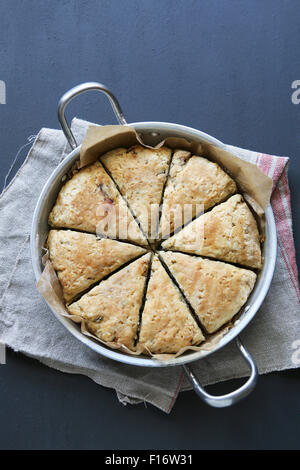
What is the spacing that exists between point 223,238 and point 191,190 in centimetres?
36

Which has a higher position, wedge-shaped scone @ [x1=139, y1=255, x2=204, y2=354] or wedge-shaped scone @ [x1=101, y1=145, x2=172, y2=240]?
wedge-shaped scone @ [x1=101, y1=145, x2=172, y2=240]

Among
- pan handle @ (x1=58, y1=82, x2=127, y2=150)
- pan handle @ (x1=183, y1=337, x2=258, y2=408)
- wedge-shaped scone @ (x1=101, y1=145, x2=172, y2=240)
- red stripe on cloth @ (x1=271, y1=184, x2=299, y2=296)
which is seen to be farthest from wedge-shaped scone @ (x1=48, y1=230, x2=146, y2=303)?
red stripe on cloth @ (x1=271, y1=184, x2=299, y2=296)

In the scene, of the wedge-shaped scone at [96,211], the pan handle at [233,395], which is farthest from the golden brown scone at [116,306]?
the pan handle at [233,395]

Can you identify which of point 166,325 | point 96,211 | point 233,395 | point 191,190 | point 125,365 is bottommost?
point 125,365

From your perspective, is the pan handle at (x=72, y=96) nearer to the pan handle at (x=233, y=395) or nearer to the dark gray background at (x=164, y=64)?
the dark gray background at (x=164, y=64)

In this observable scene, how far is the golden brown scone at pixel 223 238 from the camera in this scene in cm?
296

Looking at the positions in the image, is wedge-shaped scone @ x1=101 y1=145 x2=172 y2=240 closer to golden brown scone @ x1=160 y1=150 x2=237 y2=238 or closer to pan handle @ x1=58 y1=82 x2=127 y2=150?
golden brown scone @ x1=160 y1=150 x2=237 y2=238

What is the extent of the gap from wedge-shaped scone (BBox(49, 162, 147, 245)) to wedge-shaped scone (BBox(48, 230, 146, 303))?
57 millimetres

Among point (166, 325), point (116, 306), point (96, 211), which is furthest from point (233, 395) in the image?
point (96, 211)

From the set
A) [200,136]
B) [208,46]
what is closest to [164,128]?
[200,136]

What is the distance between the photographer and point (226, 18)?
3.67m

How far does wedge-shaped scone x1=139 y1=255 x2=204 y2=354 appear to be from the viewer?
2893mm

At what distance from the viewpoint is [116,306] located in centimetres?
292

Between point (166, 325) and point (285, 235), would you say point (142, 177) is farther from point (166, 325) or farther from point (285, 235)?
point (285, 235)
